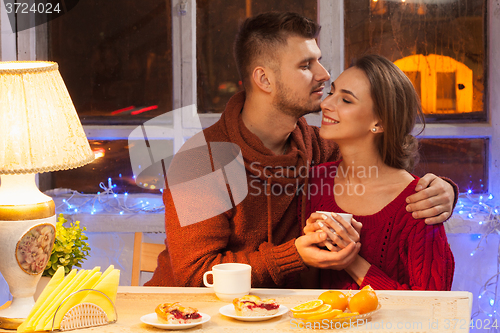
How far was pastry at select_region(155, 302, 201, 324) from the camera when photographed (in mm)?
982

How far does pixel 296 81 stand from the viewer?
1.80m

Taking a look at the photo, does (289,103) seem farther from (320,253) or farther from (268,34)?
(320,253)

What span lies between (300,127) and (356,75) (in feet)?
1.28

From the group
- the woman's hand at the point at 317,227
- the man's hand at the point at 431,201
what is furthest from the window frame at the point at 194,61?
the woman's hand at the point at 317,227

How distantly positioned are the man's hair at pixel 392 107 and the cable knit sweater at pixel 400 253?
0.38ft

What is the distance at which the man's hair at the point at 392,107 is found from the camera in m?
1.53

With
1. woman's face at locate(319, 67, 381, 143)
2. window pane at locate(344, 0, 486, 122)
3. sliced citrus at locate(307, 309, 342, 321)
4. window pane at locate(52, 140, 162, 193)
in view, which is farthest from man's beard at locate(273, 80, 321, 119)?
window pane at locate(52, 140, 162, 193)

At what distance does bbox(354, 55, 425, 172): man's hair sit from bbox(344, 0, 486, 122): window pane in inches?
38.1

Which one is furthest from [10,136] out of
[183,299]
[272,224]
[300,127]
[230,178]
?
[300,127]

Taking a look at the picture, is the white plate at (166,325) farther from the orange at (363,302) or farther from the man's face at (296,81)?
the man's face at (296,81)

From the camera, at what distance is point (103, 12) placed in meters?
2.54

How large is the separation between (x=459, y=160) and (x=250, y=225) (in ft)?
4.60

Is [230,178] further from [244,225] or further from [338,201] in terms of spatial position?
[338,201]

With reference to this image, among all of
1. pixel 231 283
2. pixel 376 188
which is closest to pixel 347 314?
pixel 231 283
